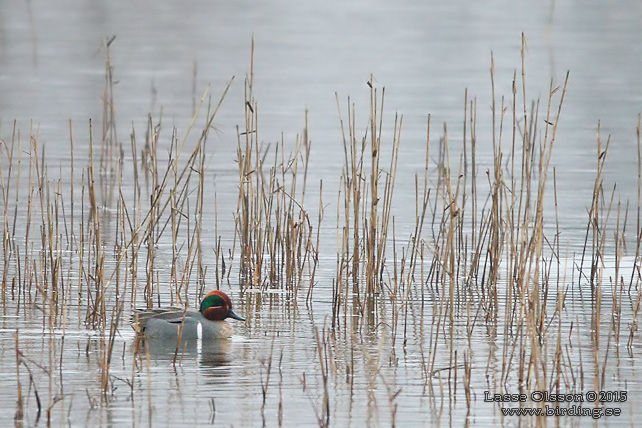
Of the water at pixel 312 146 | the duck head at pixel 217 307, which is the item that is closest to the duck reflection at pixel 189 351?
the water at pixel 312 146

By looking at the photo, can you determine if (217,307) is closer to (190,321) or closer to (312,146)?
(190,321)

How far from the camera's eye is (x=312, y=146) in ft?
48.5

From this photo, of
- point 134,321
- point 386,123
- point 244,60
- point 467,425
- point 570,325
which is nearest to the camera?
point 467,425

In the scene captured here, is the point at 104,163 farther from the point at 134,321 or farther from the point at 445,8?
the point at 445,8

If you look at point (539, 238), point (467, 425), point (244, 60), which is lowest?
point (467, 425)

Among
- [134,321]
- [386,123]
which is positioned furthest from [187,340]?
[386,123]

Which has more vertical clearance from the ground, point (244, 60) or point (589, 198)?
point (244, 60)

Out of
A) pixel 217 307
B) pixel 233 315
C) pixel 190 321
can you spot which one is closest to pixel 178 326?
pixel 190 321

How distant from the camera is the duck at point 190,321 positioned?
7113 millimetres

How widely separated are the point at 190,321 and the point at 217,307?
0.66ft

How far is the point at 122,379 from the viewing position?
19.7 ft

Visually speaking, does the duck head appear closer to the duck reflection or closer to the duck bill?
the duck bill

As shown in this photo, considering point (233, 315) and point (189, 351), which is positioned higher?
point (233, 315)

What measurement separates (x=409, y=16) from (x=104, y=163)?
77.2ft
